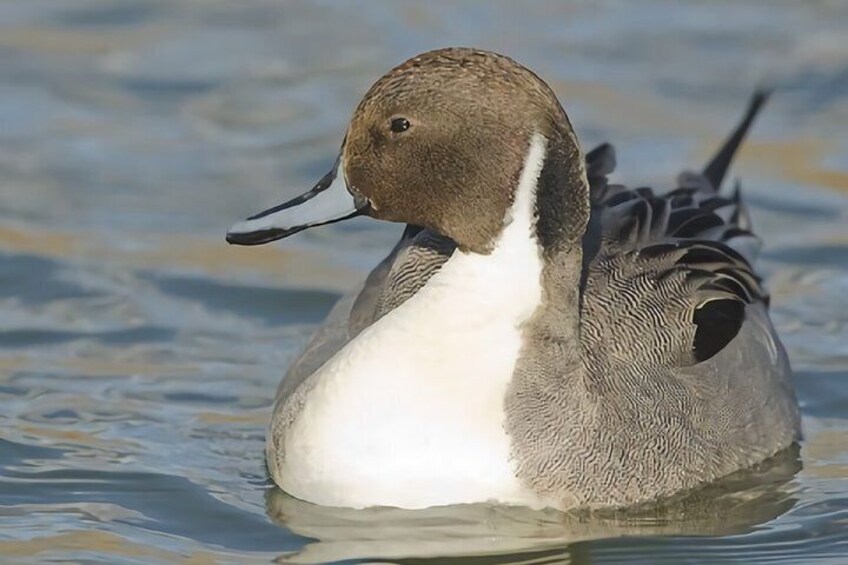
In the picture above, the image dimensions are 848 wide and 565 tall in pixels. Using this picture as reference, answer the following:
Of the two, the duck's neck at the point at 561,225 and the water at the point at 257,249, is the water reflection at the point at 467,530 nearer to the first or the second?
the water at the point at 257,249

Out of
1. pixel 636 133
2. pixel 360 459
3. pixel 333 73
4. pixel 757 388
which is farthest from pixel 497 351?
pixel 333 73

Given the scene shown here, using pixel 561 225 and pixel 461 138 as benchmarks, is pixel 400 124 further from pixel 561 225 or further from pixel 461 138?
pixel 561 225

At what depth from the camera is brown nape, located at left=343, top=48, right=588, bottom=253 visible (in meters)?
5.71

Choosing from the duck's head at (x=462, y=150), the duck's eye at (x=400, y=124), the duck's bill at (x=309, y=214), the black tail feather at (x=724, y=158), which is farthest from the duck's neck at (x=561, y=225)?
the black tail feather at (x=724, y=158)

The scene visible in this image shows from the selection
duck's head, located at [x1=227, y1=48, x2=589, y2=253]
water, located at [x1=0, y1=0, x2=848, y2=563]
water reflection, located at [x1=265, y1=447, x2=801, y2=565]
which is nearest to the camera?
duck's head, located at [x1=227, y1=48, x2=589, y2=253]

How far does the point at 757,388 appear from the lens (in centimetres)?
673

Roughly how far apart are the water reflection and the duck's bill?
805mm

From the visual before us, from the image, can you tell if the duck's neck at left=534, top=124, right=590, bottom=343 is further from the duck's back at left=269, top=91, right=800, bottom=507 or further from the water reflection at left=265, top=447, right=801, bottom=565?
the water reflection at left=265, top=447, right=801, bottom=565

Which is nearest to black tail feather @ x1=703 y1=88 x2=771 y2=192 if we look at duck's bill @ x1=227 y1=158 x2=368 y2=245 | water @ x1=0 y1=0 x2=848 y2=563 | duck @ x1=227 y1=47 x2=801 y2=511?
water @ x1=0 y1=0 x2=848 y2=563

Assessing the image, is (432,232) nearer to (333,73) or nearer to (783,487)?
(783,487)

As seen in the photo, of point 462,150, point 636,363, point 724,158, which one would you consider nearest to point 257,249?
point 724,158

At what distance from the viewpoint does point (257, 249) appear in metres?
8.72

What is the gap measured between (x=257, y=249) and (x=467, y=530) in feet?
10.0

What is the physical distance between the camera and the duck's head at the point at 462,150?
571 centimetres
